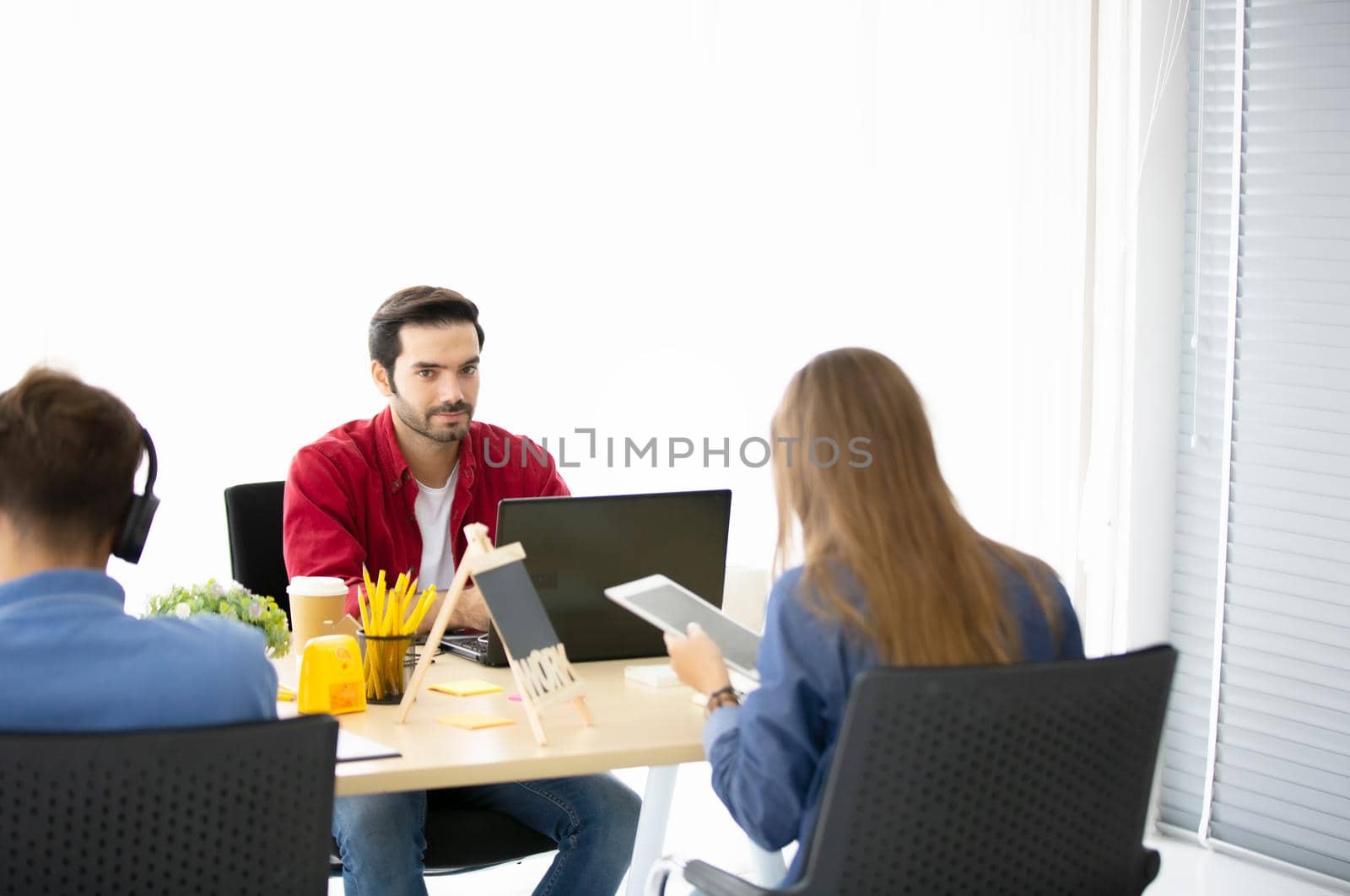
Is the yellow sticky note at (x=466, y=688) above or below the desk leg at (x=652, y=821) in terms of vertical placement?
above

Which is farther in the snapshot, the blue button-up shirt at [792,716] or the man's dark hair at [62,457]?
the blue button-up shirt at [792,716]

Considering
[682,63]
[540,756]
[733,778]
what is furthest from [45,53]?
[733,778]

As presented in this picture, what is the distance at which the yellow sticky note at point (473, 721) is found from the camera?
1.91m

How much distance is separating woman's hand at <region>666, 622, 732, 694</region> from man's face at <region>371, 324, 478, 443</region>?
42.3 inches

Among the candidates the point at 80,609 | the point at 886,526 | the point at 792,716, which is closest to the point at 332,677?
the point at 80,609

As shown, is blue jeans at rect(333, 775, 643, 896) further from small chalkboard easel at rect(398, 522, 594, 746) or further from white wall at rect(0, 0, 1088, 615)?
white wall at rect(0, 0, 1088, 615)

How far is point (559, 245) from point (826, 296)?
2.62ft

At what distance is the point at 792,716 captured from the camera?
63.4 inches

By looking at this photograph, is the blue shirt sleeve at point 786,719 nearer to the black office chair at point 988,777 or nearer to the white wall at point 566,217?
the black office chair at point 988,777

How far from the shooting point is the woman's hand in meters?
1.84

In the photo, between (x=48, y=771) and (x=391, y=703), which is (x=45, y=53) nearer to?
(x=391, y=703)

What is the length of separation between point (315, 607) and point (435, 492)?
2.20 ft

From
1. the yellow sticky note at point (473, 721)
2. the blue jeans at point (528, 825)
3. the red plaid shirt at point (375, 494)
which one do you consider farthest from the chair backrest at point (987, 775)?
the red plaid shirt at point (375, 494)

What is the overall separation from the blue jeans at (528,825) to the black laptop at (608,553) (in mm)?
231
